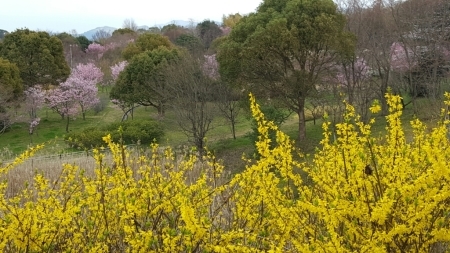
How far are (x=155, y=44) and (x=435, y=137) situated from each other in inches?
A: 1081

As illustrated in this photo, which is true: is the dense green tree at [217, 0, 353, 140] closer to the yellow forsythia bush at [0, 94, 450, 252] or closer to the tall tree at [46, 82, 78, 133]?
the tall tree at [46, 82, 78, 133]

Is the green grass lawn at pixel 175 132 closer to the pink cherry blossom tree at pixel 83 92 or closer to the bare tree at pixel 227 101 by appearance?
the bare tree at pixel 227 101

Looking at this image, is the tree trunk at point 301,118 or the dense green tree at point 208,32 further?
the dense green tree at point 208,32

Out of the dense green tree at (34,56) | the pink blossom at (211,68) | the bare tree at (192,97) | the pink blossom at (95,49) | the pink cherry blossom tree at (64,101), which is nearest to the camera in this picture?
the bare tree at (192,97)

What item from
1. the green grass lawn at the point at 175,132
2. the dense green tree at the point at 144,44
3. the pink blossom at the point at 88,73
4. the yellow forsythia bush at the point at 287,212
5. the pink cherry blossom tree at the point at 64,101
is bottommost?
the green grass lawn at the point at 175,132

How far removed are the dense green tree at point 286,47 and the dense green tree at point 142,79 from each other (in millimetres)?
5672

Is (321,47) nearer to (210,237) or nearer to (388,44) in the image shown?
(388,44)

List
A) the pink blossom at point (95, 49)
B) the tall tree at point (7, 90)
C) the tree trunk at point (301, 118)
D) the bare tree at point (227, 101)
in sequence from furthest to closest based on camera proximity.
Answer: the pink blossom at point (95, 49), the tall tree at point (7, 90), the bare tree at point (227, 101), the tree trunk at point (301, 118)

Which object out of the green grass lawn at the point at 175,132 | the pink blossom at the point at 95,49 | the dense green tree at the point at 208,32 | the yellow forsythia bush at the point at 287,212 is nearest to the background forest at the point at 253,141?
the yellow forsythia bush at the point at 287,212

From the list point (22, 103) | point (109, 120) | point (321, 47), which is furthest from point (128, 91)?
point (321, 47)

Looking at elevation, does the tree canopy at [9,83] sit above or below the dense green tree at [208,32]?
below

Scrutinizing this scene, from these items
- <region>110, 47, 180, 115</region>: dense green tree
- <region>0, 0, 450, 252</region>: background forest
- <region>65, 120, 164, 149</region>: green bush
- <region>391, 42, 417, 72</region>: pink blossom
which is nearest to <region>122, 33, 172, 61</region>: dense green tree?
<region>0, 0, 450, 252</region>: background forest

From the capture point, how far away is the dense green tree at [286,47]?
15.9 meters

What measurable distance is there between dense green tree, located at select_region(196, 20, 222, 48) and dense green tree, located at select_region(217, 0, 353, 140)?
82.5 feet
